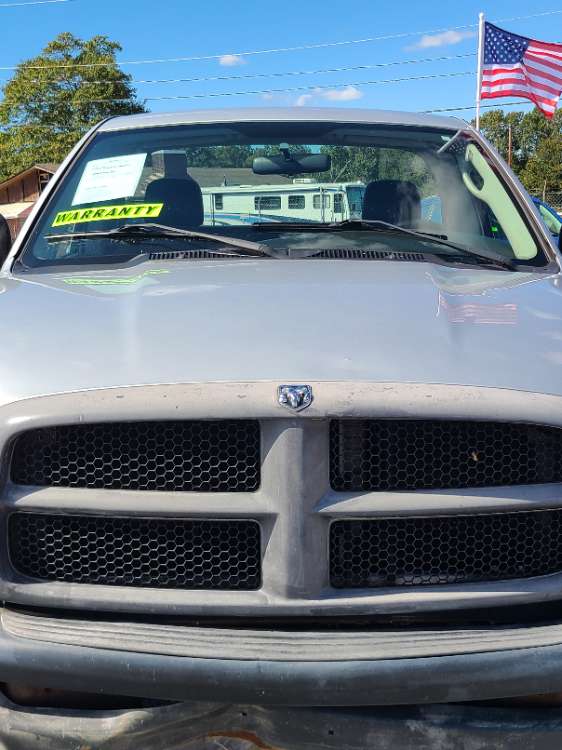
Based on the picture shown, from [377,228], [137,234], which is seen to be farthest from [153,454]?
[377,228]

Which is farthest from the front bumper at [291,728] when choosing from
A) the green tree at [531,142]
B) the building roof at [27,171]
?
the green tree at [531,142]

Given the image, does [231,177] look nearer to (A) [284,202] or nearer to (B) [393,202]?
(A) [284,202]

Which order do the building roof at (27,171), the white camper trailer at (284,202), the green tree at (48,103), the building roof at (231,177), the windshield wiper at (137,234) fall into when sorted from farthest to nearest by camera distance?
1. the green tree at (48,103)
2. the building roof at (27,171)
3. the building roof at (231,177)
4. the white camper trailer at (284,202)
5. the windshield wiper at (137,234)

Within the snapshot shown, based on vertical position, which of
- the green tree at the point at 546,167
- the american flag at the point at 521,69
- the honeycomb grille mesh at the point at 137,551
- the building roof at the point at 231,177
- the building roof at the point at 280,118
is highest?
the green tree at the point at 546,167

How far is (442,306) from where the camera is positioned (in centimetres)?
227

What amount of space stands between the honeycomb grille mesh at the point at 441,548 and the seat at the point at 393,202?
1.68 m

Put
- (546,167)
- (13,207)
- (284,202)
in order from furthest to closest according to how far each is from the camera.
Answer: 1. (546,167)
2. (13,207)
3. (284,202)

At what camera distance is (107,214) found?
10.6 ft

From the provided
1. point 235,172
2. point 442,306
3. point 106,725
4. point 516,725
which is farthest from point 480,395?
point 235,172

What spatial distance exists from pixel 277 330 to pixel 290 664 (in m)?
0.75

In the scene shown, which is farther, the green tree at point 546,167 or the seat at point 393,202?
the green tree at point 546,167

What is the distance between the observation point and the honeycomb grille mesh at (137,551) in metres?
1.92

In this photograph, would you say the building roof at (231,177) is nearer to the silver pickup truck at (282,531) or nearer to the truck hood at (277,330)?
the truck hood at (277,330)

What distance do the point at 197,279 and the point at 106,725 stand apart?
4.04ft
